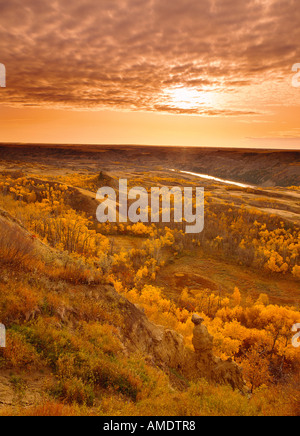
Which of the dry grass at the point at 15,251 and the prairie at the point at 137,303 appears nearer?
the prairie at the point at 137,303

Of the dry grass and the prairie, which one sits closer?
the prairie

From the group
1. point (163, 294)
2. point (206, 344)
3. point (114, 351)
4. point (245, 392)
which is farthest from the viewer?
point (163, 294)

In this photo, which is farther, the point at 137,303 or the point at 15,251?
the point at 137,303

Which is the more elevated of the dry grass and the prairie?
the dry grass

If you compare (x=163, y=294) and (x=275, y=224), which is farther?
(x=275, y=224)

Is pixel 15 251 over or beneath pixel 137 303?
over

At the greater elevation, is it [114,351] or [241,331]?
[114,351]

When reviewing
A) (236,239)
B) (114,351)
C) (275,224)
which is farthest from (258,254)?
(114,351)

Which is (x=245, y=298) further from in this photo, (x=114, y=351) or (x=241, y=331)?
(x=114, y=351)

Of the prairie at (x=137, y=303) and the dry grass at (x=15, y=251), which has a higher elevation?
the dry grass at (x=15, y=251)

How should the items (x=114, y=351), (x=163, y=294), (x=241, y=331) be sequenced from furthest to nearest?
(x=163, y=294), (x=241, y=331), (x=114, y=351)

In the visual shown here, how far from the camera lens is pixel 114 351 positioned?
716cm
